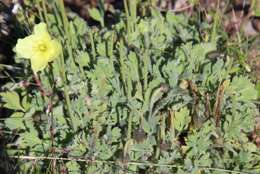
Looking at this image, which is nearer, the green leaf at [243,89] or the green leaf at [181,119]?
the green leaf at [181,119]

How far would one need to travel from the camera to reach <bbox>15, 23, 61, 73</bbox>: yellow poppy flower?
69.9 inches

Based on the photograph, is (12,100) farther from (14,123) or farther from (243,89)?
(243,89)

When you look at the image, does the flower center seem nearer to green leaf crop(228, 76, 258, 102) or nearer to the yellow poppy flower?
the yellow poppy flower

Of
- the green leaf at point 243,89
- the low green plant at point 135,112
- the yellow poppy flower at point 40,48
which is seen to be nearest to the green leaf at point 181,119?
the low green plant at point 135,112

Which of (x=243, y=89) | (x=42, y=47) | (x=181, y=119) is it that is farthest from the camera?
(x=243, y=89)

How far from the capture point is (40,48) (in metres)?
1.86

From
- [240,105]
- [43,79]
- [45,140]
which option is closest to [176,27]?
[240,105]

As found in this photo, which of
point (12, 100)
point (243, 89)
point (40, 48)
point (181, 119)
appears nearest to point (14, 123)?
point (12, 100)

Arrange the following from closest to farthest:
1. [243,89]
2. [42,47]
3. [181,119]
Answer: [42,47]
[181,119]
[243,89]

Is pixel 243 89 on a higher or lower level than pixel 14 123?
higher

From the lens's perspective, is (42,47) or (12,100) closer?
(42,47)

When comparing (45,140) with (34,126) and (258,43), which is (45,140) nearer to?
(34,126)

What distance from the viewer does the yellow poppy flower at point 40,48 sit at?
5.83 feet

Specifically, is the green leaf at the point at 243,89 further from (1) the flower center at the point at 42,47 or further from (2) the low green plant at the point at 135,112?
(1) the flower center at the point at 42,47
